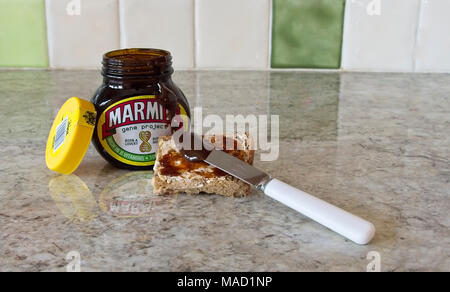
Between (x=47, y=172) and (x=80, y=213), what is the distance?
14 centimetres

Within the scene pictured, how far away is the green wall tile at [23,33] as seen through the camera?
128 cm

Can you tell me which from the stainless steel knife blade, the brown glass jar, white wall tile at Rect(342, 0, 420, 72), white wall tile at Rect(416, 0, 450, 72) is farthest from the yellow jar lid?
white wall tile at Rect(416, 0, 450, 72)

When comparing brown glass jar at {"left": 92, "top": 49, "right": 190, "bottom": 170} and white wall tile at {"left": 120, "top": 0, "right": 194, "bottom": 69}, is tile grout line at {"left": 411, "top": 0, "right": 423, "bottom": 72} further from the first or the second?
brown glass jar at {"left": 92, "top": 49, "right": 190, "bottom": 170}

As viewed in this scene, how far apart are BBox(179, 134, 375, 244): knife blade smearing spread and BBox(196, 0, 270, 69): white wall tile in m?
Answer: 0.68

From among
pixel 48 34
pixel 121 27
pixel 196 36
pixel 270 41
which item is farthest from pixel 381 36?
pixel 48 34

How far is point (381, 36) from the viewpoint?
51.7 inches

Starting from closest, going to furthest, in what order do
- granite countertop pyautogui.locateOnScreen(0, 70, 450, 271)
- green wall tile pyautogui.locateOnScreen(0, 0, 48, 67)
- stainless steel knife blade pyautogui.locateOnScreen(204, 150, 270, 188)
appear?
granite countertop pyautogui.locateOnScreen(0, 70, 450, 271) → stainless steel knife blade pyautogui.locateOnScreen(204, 150, 270, 188) → green wall tile pyautogui.locateOnScreen(0, 0, 48, 67)

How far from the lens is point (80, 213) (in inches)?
24.1

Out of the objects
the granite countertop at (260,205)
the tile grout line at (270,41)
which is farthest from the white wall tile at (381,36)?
the granite countertop at (260,205)

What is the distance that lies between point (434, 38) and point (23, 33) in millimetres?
958

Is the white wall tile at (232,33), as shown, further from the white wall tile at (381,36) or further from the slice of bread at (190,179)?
the slice of bread at (190,179)

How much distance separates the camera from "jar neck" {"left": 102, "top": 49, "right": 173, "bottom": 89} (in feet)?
2.24
